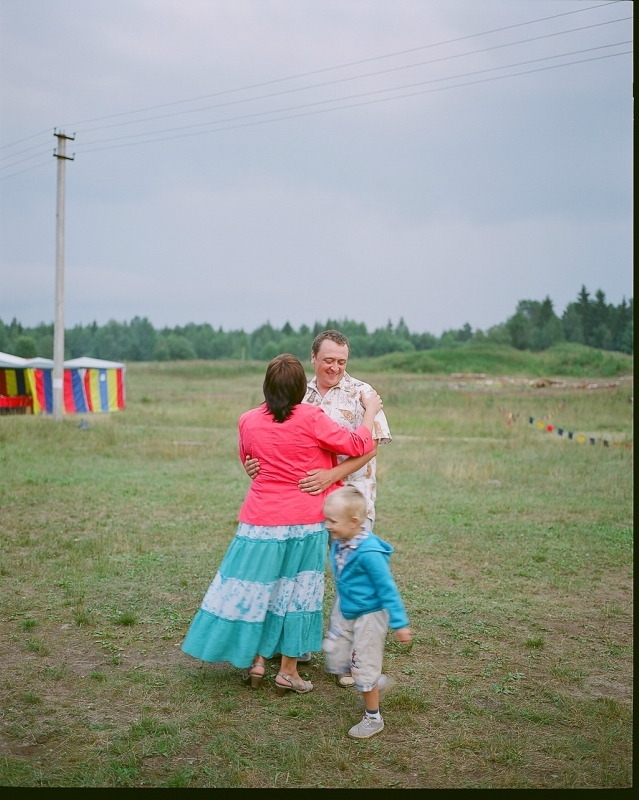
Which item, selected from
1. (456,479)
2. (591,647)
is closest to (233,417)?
(456,479)

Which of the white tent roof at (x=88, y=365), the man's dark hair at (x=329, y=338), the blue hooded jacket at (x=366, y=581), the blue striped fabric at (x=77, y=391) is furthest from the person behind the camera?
the white tent roof at (x=88, y=365)

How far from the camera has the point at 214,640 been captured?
3762mm

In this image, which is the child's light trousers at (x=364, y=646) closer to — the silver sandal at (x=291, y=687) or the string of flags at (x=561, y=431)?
the silver sandal at (x=291, y=687)

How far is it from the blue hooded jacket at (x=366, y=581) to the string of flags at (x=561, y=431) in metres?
12.0

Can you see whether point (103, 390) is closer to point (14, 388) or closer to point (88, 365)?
point (88, 365)

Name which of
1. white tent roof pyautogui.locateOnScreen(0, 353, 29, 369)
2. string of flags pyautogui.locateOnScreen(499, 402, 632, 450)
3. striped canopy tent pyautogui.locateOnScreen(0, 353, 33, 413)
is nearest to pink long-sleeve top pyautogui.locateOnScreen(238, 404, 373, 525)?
string of flags pyautogui.locateOnScreen(499, 402, 632, 450)

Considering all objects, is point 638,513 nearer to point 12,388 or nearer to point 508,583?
point 508,583

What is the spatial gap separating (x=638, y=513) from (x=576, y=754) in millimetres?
1150

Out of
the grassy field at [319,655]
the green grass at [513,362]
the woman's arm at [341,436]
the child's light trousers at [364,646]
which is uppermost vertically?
the green grass at [513,362]

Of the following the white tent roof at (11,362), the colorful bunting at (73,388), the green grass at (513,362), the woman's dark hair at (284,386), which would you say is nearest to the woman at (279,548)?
the woman's dark hair at (284,386)

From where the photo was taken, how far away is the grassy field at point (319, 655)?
3.12 m

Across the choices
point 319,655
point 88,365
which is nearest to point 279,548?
point 319,655

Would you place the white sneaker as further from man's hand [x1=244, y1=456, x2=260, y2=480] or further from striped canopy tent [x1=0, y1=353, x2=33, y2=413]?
striped canopy tent [x1=0, y1=353, x2=33, y2=413]

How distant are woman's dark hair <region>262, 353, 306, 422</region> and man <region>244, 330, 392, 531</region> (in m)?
0.25
